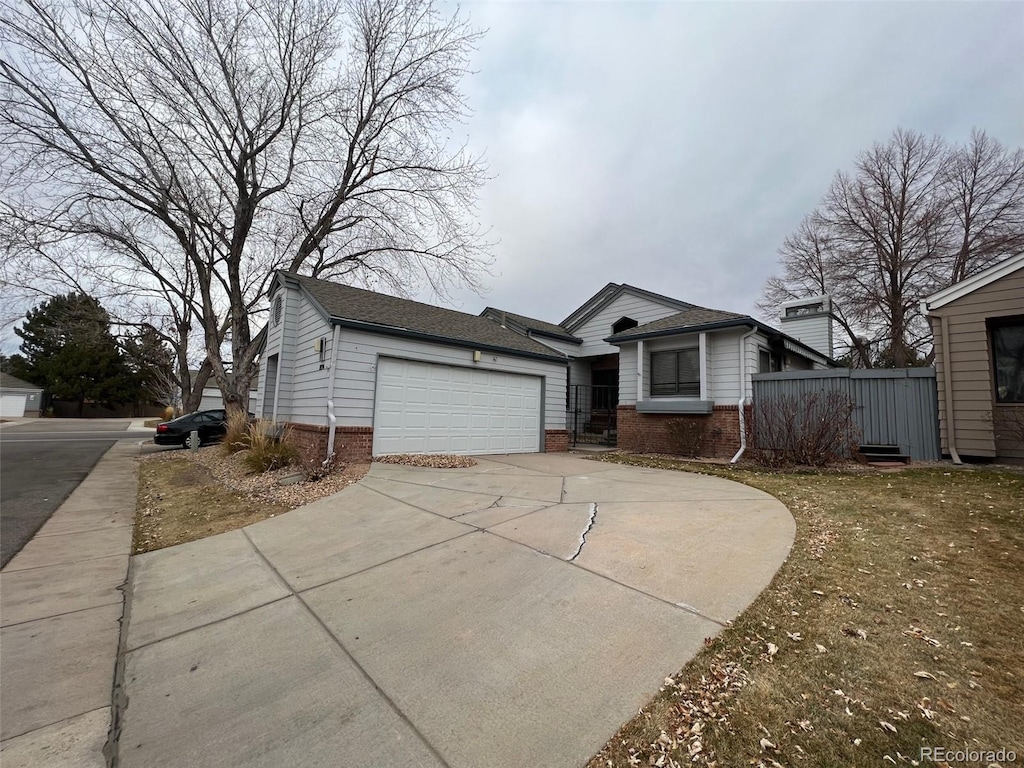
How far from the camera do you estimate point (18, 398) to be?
40.8 meters

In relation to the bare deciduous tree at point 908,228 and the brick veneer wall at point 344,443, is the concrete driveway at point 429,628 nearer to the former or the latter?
the brick veneer wall at point 344,443

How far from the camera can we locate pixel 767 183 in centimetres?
1286

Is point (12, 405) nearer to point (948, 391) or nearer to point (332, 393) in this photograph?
point (332, 393)

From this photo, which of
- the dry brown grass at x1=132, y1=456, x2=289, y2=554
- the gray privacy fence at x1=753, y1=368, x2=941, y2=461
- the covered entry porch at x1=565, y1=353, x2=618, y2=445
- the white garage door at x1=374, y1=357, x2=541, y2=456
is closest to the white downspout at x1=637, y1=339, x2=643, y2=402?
the covered entry porch at x1=565, y1=353, x2=618, y2=445

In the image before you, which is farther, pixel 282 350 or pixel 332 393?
pixel 282 350

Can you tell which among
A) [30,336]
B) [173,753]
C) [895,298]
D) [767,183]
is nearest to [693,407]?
[767,183]

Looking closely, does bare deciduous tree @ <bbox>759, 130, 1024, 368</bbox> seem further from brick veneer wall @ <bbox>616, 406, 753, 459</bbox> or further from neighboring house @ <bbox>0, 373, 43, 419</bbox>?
neighboring house @ <bbox>0, 373, 43, 419</bbox>

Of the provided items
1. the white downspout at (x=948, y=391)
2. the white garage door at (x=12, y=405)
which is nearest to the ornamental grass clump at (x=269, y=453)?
the white downspout at (x=948, y=391)

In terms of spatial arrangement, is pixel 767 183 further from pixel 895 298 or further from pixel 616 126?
pixel 895 298

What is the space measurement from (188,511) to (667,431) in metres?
10.9

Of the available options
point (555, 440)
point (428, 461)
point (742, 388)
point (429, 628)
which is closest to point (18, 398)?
point (428, 461)

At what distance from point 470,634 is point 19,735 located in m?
2.35

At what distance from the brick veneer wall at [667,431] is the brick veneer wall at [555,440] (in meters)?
1.73

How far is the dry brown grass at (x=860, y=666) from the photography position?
1829 mm
